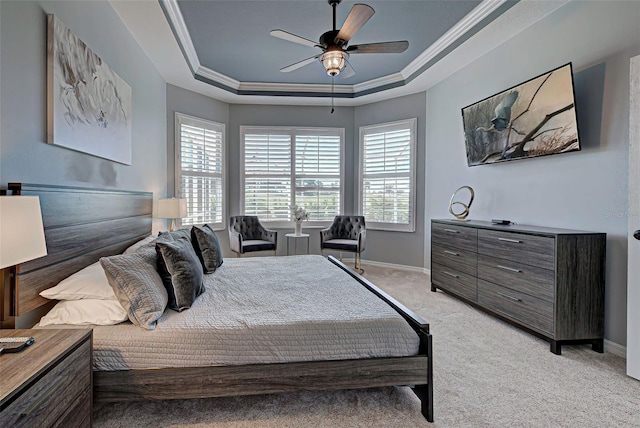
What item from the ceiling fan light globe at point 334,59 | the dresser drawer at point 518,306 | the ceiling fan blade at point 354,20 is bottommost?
the dresser drawer at point 518,306

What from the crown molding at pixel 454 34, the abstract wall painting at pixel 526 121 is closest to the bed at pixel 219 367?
the abstract wall painting at pixel 526 121

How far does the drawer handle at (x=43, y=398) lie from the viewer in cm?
108

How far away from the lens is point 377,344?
177 cm

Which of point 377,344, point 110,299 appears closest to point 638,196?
point 377,344

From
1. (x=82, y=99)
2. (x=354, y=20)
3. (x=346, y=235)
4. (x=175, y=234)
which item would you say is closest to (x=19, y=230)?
→ (x=82, y=99)

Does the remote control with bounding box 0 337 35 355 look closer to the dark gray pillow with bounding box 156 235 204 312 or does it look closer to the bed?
the bed

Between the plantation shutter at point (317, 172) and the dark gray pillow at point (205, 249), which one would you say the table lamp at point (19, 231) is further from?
the plantation shutter at point (317, 172)

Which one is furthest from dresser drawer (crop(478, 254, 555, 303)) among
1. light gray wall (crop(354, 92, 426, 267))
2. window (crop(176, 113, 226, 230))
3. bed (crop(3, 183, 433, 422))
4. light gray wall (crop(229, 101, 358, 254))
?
window (crop(176, 113, 226, 230))

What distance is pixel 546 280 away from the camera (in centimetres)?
256

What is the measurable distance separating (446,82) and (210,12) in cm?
324

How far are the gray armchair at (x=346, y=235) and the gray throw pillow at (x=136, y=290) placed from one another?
11.2 ft

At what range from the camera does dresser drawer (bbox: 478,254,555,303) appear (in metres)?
2.57

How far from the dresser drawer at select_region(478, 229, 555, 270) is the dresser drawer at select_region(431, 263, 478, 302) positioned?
378mm

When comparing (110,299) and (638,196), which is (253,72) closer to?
(110,299)
